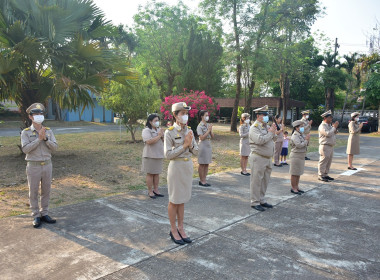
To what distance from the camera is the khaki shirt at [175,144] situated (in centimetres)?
367

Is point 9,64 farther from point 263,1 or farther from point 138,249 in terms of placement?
point 263,1

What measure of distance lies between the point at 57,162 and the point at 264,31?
48.2 feet

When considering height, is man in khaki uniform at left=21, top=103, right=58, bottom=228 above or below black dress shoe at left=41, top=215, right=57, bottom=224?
above

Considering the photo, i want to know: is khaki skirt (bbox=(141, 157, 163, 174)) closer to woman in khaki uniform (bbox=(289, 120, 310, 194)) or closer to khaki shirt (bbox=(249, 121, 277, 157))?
khaki shirt (bbox=(249, 121, 277, 157))

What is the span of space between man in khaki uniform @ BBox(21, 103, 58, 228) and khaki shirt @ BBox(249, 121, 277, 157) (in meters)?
3.10

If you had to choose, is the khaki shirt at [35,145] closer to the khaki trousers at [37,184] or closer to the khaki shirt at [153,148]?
the khaki trousers at [37,184]

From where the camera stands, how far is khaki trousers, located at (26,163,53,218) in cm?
419

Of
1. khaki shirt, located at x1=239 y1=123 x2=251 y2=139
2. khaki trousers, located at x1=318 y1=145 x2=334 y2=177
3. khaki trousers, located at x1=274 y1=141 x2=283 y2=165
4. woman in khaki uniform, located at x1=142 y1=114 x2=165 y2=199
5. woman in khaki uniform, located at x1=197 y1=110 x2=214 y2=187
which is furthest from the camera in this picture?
khaki trousers, located at x1=274 y1=141 x2=283 y2=165

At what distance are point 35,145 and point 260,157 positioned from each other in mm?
3435

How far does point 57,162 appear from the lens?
8.77 m

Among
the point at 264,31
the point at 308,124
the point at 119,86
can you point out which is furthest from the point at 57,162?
the point at 264,31

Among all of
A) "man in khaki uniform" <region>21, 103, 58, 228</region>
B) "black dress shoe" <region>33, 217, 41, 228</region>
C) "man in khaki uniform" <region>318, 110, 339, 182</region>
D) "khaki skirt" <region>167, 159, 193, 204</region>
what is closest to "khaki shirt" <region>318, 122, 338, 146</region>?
"man in khaki uniform" <region>318, 110, 339, 182</region>

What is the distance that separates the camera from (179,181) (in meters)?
3.71

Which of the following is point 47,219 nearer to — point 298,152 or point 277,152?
point 298,152
